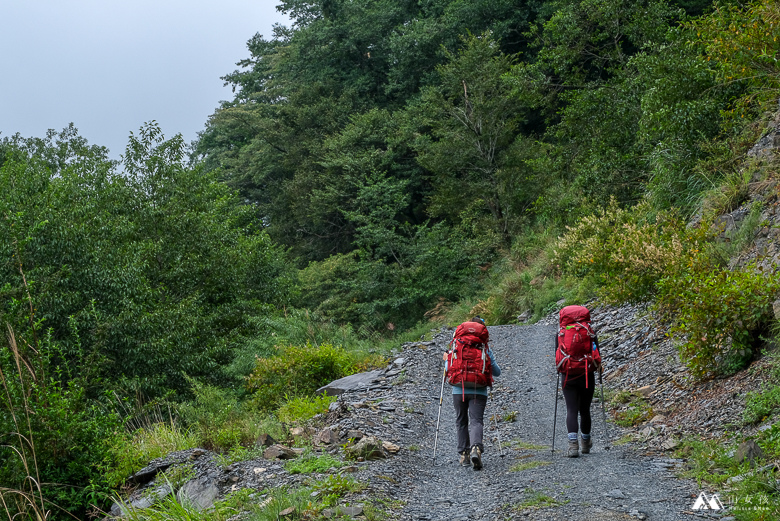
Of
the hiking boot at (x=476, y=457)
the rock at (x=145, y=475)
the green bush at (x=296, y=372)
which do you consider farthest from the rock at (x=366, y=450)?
the green bush at (x=296, y=372)

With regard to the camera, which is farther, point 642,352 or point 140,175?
point 140,175

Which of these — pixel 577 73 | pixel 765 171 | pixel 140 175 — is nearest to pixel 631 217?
pixel 765 171

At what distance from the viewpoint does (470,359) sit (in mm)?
7031

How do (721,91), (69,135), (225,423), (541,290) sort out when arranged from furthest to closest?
(69,135) < (541,290) < (721,91) < (225,423)

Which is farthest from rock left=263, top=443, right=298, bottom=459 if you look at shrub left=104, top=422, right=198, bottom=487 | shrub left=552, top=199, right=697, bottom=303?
shrub left=552, top=199, right=697, bottom=303

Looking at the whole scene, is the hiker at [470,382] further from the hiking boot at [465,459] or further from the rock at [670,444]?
the rock at [670,444]

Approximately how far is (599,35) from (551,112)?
25.6ft

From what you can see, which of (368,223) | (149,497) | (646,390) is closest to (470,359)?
(646,390)

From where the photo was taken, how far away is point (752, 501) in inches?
188

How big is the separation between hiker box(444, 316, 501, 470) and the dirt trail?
268 millimetres

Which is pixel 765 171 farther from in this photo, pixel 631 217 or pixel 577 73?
pixel 577 73

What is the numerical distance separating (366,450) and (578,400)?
2.42 metres

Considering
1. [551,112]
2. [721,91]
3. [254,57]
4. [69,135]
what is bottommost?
[721,91]

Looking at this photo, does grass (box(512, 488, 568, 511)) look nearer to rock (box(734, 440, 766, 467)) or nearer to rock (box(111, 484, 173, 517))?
rock (box(734, 440, 766, 467))
